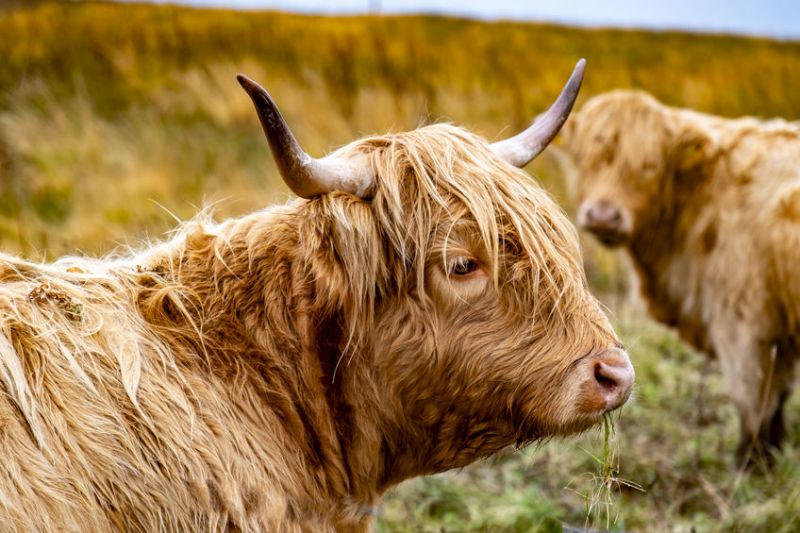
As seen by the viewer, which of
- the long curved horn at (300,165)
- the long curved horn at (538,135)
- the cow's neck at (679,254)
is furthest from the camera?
the cow's neck at (679,254)

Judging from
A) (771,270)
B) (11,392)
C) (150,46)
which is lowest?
(771,270)

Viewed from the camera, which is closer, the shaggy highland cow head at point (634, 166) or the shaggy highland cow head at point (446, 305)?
Result: the shaggy highland cow head at point (446, 305)

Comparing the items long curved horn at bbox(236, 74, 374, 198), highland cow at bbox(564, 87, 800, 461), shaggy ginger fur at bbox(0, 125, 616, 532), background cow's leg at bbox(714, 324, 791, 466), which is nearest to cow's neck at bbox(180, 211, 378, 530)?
shaggy ginger fur at bbox(0, 125, 616, 532)

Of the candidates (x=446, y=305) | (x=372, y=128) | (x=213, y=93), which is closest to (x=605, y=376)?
(x=446, y=305)

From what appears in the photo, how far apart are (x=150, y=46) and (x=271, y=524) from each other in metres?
9.29

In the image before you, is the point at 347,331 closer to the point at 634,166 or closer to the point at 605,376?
the point at 605,376

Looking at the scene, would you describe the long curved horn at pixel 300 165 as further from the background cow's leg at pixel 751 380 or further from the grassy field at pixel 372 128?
the background cow's leg at pixel 751 380

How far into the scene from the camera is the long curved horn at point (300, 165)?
1810 millimetres

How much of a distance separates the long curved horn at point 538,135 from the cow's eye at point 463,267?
45 centimetres

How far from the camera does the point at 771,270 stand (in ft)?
14.6

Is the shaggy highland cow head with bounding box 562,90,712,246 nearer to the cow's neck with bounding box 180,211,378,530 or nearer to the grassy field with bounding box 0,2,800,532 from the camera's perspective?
the grassy field with bounding box 0,2,800,532

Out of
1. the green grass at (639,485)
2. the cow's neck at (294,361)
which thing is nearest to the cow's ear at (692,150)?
the green grass at (639,485)

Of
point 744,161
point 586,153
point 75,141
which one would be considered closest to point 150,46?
point 75,141

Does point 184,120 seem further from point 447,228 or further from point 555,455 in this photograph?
point 447,228
